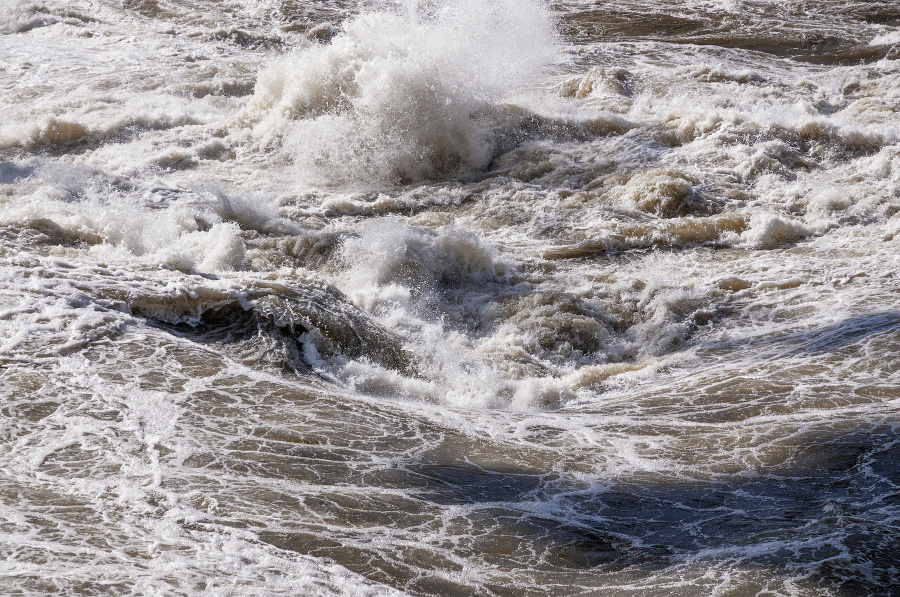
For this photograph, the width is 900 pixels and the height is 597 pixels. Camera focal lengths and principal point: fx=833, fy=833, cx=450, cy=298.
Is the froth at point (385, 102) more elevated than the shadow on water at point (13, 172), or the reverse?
the froth at point (385, 102)

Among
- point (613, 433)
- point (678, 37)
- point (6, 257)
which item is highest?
point (678, 37)

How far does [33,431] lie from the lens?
4957 millimetres

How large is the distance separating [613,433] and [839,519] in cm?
158

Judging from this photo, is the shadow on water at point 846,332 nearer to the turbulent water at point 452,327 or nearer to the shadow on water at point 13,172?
the turbulent water at point 452,327

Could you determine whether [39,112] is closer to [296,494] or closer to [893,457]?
[296,494]

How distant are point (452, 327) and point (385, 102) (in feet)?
17.2

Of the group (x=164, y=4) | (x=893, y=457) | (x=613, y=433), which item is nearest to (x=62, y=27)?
(x=164, y=4)

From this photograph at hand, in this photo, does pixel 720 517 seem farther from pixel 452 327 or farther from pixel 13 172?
pixel 13 172

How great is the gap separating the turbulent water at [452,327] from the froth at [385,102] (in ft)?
0.18

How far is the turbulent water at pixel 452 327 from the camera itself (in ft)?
13.8

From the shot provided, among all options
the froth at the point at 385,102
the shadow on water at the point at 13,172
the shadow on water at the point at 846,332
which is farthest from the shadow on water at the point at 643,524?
the shadow on water at the point at 13,172

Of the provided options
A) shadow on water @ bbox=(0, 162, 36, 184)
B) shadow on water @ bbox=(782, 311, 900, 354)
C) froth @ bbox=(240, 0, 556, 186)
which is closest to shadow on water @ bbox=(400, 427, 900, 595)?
shadow on water @ bbox=(782, 311, 900, 354)

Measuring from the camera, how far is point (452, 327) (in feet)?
24.9

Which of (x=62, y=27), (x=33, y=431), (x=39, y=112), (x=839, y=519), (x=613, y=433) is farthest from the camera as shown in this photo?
(x=62, y=27)
